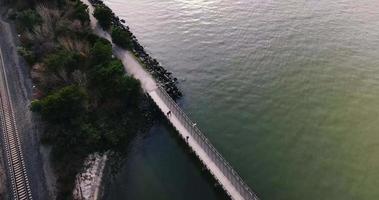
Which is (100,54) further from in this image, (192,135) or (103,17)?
(192,135)

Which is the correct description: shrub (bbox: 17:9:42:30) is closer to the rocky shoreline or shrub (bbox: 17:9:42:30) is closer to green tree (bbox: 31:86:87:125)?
the rocky shoreline

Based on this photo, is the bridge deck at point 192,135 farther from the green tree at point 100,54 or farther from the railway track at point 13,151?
the railway track at point 13,151

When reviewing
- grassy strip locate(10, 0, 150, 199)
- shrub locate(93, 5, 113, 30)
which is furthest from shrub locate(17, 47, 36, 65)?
shrub locate(93, 5, 113, 30)

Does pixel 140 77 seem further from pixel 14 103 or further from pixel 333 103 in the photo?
pixel 333 103

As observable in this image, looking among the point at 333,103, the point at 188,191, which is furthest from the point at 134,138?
the point at 333,103

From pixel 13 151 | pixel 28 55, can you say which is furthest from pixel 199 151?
pixel 28 55
